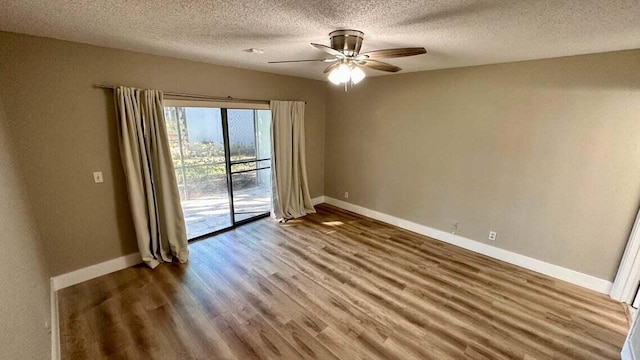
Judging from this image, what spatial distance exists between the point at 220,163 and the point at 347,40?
8.83 feet

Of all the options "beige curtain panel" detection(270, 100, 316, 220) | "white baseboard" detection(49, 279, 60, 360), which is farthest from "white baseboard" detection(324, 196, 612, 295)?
"white baseboard" detection(49, 279, 60, 360)

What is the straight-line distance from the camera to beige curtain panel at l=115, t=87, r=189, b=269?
A: 8.46ft

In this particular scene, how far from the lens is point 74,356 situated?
5.98 ft

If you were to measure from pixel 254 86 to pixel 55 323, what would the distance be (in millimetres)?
3201

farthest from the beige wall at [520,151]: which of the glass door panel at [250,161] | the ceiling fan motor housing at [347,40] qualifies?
the ceiling fan motor housing at [347,40]

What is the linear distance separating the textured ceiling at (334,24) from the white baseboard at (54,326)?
2177 millimetres

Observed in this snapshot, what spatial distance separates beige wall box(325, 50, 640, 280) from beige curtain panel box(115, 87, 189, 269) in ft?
9.71

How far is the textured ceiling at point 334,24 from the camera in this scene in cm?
145

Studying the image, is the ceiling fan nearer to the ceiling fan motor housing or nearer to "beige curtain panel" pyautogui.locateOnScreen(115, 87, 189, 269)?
the ceiling fan motor housing

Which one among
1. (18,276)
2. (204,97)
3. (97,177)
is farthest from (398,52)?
(97,177)

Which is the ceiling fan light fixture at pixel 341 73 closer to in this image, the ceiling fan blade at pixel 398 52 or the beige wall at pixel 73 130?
the ceiling fan blade at pixel 398 52

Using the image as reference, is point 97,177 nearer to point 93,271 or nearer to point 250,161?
point 93,271

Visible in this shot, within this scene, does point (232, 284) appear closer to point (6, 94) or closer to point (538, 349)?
point (6, 94)

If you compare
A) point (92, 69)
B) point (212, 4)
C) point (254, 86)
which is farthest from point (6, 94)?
point (254, 86)
